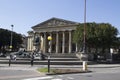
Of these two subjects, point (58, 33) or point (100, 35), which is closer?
point (100, 35)

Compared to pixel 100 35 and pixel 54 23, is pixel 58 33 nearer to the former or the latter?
pixel 54 23

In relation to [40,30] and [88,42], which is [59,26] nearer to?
[40,30]

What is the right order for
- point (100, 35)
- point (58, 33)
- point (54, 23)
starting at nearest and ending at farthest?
point (100, 35) → point (54, 23) → point (58, 33)

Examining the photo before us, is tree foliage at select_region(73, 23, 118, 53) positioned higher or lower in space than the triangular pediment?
lower

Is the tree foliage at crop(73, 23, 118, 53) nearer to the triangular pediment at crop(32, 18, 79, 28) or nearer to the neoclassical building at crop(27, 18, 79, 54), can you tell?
the neoclassical building at crop(27, 18, 79, 54)

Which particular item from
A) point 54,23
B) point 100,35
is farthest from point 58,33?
point 100,35

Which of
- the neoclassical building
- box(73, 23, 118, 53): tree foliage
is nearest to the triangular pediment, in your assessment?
the neoclassical building

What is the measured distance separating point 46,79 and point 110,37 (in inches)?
2227

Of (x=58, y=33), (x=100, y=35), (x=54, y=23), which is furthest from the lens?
(x=58, y=33)

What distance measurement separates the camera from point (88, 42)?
77.6 m

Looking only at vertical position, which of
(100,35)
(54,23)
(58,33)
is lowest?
(100,35)

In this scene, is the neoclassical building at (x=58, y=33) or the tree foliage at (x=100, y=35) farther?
the neoclassical building at (x=58, y=33)

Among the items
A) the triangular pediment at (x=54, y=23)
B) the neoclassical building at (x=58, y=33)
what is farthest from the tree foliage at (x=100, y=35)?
the triangular pediment at (x=54, y=23)

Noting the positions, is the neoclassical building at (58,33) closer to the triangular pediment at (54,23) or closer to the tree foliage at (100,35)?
the triangular pediment at (54,23)
